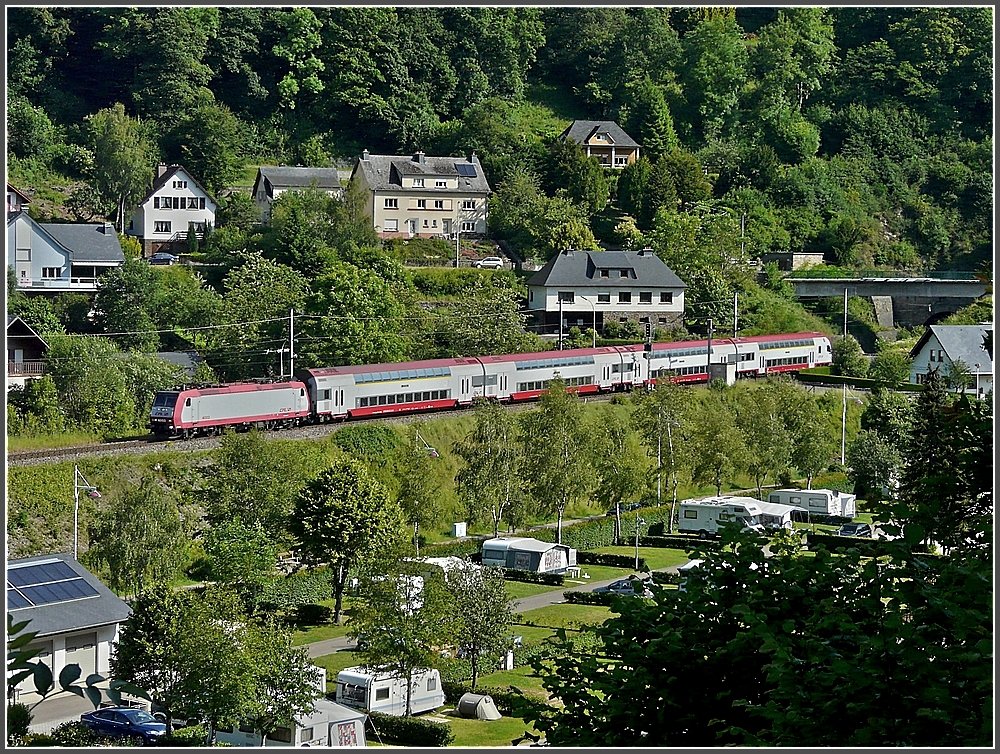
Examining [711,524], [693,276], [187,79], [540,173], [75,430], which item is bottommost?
[711,524]

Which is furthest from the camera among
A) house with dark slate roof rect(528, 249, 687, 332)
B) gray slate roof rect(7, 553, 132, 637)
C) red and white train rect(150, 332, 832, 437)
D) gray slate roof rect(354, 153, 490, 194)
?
gray slate roof rect(354, 153, 490, 194)

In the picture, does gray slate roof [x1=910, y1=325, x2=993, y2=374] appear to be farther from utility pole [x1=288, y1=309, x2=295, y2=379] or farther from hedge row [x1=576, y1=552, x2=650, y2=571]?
utility pole [x1=288, y1=309, x2=295, y2=379]

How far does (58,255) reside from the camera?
40562 millimetres

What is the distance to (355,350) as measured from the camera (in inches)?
1410

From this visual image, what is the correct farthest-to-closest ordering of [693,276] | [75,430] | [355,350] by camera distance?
1. [693,276]
2. [355,350]
3. [75,430]

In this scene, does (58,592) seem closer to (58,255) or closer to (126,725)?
(126,725)

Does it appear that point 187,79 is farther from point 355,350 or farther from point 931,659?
point 931,659

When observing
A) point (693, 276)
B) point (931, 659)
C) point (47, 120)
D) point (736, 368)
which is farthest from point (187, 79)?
point (931, 659)

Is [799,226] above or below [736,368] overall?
above

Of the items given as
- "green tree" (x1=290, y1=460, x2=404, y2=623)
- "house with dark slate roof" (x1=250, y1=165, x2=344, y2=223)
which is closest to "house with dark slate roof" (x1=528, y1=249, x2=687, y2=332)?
"house with dark slate roof" (x1=250, y1=165, x2=344, y2=223)

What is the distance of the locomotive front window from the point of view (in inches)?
1141

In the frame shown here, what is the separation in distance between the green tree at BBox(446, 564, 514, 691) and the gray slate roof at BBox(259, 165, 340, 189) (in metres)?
31.5

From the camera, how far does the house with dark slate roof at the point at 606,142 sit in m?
60.4

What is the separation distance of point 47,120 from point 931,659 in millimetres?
51465
